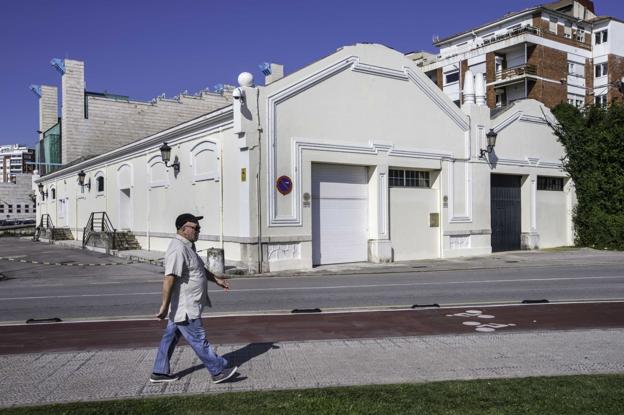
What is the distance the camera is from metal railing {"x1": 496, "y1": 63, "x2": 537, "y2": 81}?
1790 inches

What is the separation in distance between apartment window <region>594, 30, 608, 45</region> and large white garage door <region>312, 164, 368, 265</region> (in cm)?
3966

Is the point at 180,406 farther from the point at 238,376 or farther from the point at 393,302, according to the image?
the point at 393,302

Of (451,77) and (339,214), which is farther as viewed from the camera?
(451,77)

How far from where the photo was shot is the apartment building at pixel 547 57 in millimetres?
45906

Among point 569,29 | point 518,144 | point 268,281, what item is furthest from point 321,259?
point 569,29

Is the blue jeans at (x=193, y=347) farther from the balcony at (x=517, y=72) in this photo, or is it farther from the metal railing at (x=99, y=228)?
the balcony at (x=517, y=72)

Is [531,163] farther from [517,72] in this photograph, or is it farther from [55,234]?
[55,234]

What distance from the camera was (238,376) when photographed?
5.72 meters

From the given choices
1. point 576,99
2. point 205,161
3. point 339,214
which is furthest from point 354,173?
point 576,99

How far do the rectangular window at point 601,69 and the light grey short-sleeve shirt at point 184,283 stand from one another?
52.3m

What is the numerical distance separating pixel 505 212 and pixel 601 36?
3356 centimetres

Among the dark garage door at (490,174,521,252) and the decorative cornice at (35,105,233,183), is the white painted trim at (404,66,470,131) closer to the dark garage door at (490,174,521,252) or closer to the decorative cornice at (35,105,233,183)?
the dark garage door at (490,174,521,252)

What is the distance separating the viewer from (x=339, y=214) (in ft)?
63.5

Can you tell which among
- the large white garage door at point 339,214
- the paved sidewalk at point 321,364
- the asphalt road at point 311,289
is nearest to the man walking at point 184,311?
the paved sidewalk at point 321,364
